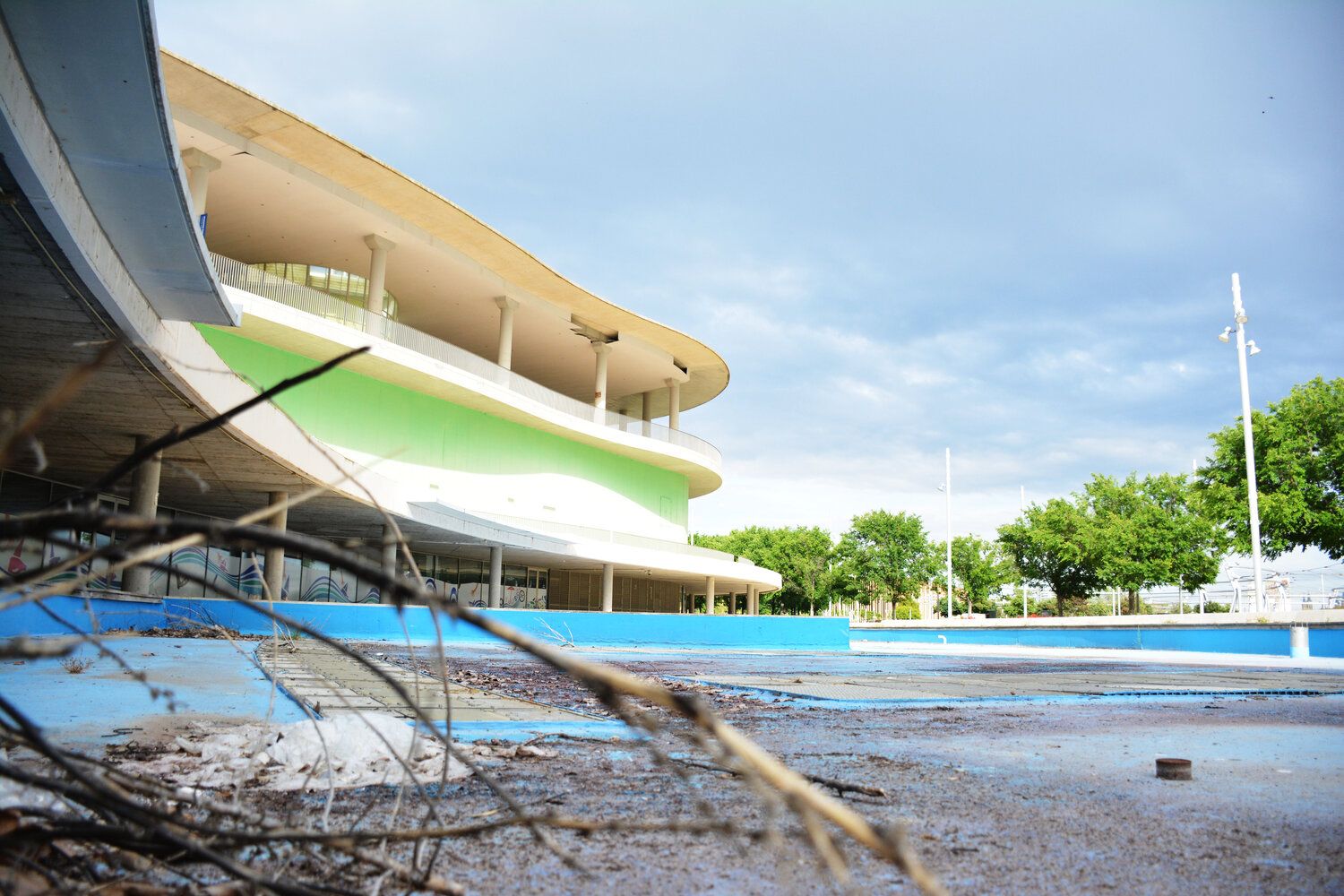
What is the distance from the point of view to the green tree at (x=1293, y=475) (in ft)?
115

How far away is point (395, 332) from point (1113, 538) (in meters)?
39.3

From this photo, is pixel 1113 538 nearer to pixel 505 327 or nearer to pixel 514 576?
pixel 514 576

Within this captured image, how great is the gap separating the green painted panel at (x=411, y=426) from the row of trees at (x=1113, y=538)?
87.8ft

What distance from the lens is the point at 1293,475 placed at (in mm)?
35656

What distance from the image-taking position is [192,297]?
1026 cm

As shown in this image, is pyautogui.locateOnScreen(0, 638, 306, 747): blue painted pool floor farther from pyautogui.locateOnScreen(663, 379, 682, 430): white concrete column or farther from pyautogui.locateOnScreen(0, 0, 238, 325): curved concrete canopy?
pyautogui.locateOnScreen(663, 379, 682, 430): white concrete column

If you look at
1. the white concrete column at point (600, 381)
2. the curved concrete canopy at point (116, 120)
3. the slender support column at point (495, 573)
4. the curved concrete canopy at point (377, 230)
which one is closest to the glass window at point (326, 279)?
the curved concrete canopy at point (377, 230)

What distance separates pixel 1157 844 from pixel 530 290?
3079 cm

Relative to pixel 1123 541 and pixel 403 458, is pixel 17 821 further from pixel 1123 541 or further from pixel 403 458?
pixel 1123 541

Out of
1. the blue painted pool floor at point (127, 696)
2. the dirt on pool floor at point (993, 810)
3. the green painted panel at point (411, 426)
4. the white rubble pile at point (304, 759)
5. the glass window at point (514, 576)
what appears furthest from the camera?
the glass window at point (514, 576)

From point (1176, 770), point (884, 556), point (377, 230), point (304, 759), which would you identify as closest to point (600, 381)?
point (377, 230)

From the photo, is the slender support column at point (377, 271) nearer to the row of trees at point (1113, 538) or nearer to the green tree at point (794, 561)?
the row of trees at point (1113, 538)

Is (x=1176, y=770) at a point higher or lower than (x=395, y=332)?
lower

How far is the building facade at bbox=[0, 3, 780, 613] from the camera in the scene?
6934 mm
